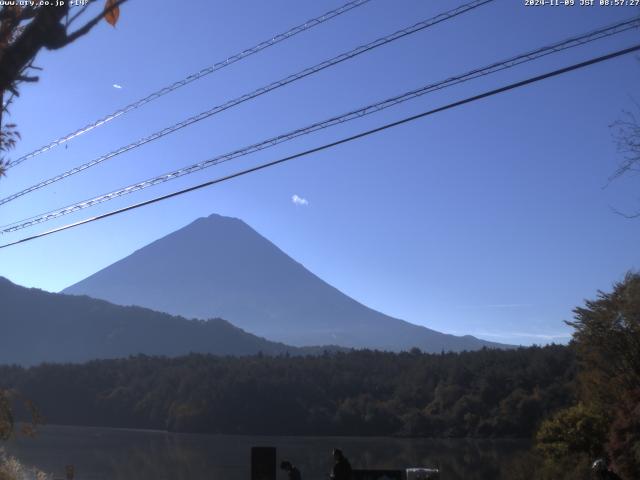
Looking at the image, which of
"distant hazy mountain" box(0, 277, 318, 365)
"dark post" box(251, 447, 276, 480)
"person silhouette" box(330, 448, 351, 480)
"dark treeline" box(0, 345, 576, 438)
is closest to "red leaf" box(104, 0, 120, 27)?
"dark post" box(251, 447, 276, 480)

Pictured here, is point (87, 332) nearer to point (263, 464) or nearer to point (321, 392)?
point (321, 392)

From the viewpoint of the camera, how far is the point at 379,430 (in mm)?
87188

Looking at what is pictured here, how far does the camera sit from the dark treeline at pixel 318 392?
7525 centimetres

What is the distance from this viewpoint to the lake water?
45.7 metres

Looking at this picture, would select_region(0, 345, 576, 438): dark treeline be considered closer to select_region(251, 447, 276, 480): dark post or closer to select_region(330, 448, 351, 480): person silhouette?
select_region(330, 448, 351, 480): person silhouette

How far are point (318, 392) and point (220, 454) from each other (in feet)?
108

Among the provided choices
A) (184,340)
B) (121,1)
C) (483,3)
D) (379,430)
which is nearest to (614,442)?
(483,3)

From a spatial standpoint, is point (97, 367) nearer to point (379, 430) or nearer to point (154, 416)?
point (154, 416)

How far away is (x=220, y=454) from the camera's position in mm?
63875

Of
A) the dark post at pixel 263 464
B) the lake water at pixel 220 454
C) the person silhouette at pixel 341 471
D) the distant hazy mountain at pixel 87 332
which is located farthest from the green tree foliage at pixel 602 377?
the distant hazy mountain at pixel 87 332

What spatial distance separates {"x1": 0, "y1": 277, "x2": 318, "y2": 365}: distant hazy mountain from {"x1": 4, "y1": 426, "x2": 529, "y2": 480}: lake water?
87.5 meters

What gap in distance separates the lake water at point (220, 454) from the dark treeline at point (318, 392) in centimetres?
344

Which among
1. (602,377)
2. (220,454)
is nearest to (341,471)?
(602,377)

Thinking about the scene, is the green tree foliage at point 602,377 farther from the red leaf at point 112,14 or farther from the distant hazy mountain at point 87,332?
the distant hazy mountain at point 87,332
